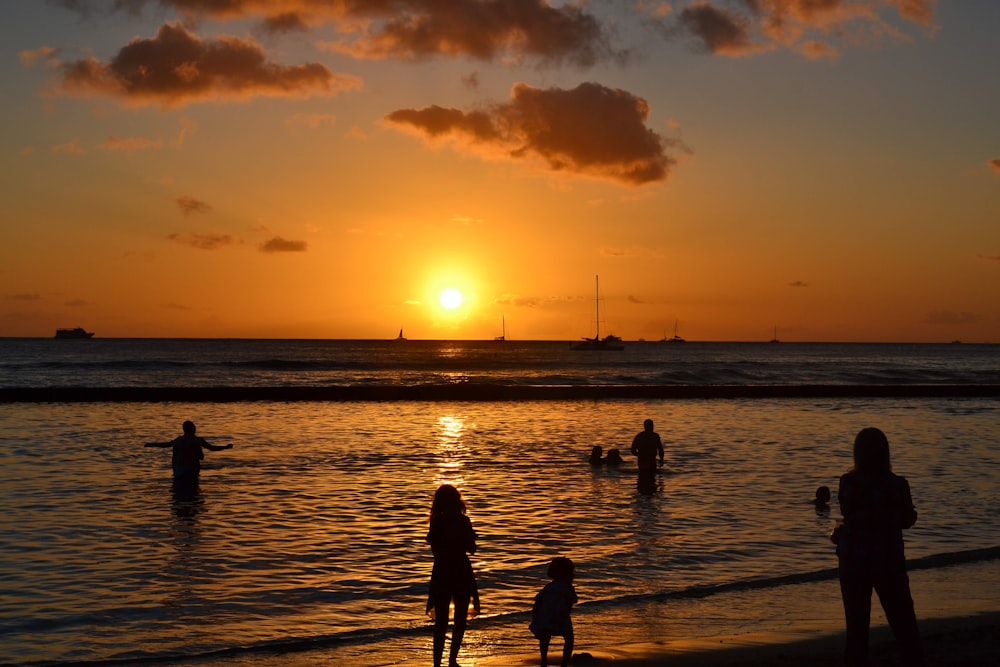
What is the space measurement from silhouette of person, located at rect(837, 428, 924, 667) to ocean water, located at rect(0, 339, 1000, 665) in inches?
151

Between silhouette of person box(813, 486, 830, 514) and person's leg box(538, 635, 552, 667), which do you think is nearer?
person's leg box(538, 635, 552, 667)

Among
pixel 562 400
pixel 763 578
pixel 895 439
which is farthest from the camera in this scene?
pixel 562 400

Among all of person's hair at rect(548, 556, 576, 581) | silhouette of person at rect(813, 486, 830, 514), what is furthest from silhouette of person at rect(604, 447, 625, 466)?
person's hair at rect(548, 556, 576, 581)

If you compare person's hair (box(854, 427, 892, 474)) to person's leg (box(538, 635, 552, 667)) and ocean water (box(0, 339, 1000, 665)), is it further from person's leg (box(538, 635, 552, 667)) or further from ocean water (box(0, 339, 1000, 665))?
ocean water (box(0, 339, 1000, 665))

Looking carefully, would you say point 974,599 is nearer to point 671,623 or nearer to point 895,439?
point 671,623

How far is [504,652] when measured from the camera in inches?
370

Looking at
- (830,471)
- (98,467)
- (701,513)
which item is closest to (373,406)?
(98,467)

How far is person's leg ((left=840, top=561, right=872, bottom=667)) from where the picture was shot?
22.8 ft

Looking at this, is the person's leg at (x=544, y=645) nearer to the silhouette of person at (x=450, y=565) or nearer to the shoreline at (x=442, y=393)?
the silhouette of person at (x=450, y=565)

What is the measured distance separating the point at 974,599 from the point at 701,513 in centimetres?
686

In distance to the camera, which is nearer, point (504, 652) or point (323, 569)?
point (504, 652)

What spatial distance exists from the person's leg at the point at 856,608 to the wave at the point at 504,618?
4.33m

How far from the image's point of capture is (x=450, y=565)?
8.56 m

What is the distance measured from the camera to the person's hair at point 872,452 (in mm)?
6770
